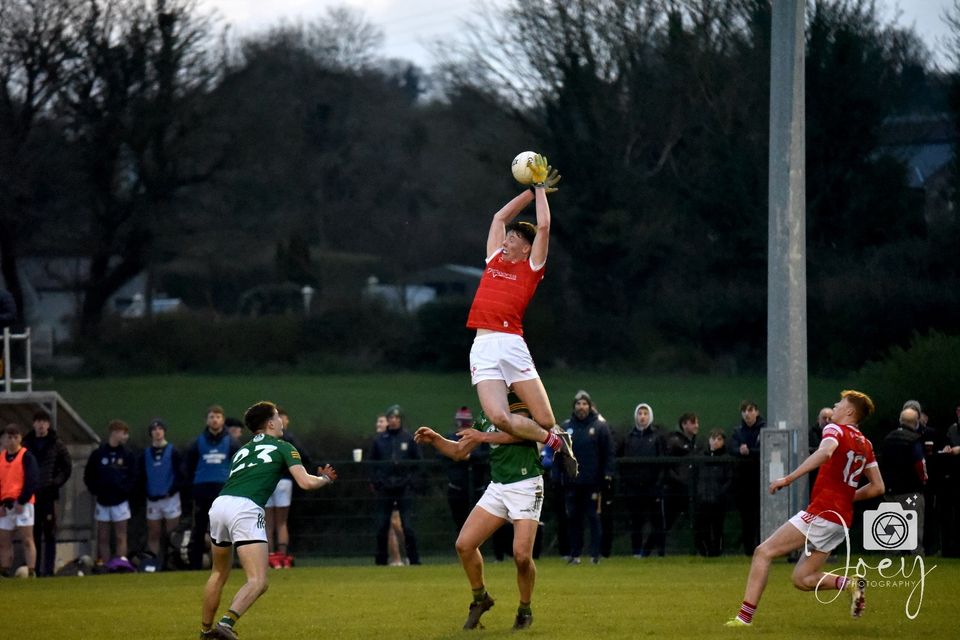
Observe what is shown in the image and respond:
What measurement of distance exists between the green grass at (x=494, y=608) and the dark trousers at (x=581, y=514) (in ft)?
1.64

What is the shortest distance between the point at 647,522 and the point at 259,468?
33.4 ft

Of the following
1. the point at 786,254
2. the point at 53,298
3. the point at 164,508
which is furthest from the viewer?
the point at 53,298

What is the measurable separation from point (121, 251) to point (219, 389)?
6.19 m

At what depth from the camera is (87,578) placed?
57.0ft

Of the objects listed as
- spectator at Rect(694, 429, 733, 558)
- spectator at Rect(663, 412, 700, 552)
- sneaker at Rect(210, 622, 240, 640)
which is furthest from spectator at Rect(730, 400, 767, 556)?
sneaker at Rect(210, 622, 240, 640)

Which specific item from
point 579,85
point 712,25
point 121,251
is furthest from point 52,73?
point 712,25

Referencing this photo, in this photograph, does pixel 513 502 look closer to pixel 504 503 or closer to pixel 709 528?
pixel 504 503

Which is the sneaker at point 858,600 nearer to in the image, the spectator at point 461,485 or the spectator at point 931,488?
the spectator at point 931,488

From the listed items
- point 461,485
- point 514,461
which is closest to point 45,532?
point 461,485

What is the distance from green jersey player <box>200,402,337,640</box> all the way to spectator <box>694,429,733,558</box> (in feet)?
30.1

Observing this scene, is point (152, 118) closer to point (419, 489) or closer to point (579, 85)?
point (579, 85)

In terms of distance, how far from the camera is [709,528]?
19016mm

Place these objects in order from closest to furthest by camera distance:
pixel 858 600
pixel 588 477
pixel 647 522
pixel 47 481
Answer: pixel 858 600 < pixel 588 477 < pixel 47 481 < pixel 647 522

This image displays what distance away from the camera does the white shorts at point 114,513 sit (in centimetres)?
1909
